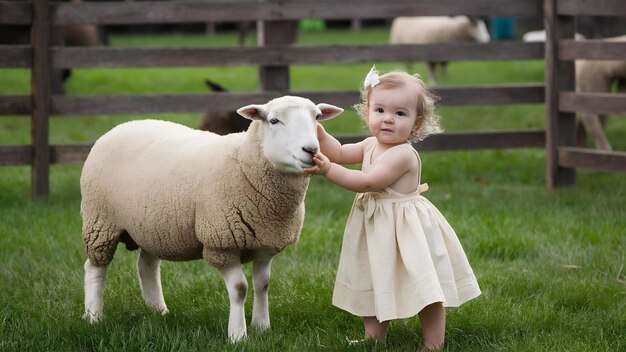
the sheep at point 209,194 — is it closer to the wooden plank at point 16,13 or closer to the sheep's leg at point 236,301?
the sheep's leg at point 236,301

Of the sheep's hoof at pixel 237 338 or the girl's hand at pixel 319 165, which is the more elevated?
the girl's hand at pixel 319 165

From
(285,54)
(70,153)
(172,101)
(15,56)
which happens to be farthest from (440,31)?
(15,56)

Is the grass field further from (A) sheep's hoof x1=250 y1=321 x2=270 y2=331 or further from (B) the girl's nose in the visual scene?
(B) the girl's nose

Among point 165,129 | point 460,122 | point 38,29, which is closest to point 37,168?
point 38,29

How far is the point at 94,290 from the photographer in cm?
424

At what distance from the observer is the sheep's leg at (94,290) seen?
4191mm

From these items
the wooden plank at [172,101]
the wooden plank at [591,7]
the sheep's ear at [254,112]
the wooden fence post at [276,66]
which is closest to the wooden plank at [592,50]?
the wooden plank at [591,7]

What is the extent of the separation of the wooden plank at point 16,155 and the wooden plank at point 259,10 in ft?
3.34

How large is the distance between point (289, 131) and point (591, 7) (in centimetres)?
448

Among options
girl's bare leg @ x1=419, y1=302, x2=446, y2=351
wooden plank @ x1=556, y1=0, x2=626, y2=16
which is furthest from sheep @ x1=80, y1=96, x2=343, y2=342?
wooden plank @ x1=556, y1=0, x2=626, y2=16

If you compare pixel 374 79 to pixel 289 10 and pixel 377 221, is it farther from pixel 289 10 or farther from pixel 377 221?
pixel 289 10

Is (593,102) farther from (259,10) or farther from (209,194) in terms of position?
(209,194)

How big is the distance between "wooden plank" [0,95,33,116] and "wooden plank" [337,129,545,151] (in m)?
3.14

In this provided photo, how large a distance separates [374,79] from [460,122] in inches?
297
